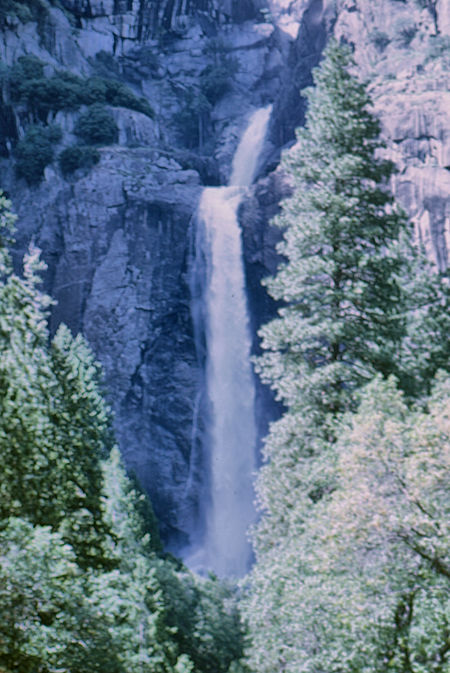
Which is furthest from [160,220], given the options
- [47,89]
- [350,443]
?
[350,443]

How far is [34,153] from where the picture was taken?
3017 centimetres

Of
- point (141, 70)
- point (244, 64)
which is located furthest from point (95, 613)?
point (244, 64)

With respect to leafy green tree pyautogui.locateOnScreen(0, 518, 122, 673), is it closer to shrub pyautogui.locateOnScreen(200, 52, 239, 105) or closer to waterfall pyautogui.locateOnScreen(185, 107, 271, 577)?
waterfall pyautogui.locateOnScreen(185, 107, 271, 577)

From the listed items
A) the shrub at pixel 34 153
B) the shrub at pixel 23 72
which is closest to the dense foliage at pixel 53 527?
the shrub at pixel 34 153

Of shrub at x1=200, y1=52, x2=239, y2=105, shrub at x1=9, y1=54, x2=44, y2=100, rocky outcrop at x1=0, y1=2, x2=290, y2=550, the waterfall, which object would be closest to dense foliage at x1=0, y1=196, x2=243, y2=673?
the waterfall

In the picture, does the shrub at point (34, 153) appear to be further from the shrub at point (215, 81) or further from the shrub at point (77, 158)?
the shrub at point (215, 81)

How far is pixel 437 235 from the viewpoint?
24.7 metres

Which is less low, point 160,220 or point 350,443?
point 160,220

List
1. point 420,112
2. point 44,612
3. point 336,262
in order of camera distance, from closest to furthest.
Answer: point 44,612 → point 336,262 → point 420,112

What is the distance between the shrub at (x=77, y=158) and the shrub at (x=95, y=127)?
2.22m

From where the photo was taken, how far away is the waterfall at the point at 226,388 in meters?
28.4

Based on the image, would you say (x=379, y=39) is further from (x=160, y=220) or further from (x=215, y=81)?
(x=160, y=220)

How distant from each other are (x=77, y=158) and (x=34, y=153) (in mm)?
2585

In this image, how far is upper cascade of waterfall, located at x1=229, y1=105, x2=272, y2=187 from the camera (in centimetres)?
3991
